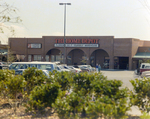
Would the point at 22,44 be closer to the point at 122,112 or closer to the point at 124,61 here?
the point at 124,61

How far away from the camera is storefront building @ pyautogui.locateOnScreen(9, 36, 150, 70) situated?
176ft

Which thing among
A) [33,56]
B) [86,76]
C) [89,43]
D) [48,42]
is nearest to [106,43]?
[89,43]

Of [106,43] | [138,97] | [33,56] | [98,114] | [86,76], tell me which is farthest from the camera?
[33,56]

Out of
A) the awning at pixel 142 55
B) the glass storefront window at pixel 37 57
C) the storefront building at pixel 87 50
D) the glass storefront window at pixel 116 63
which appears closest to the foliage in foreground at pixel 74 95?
the storefront building at pixel 87 50

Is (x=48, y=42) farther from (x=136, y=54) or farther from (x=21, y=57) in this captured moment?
(x=136, y=54)

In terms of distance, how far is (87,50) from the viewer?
55500 mm

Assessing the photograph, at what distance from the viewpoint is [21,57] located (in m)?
55.3

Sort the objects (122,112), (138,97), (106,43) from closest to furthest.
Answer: (122,112) < (138,97) < (106,43)

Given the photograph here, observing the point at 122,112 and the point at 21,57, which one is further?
the point at 21,57

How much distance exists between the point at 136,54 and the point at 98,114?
Result: 52.3 metres

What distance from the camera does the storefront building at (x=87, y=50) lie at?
176 ft

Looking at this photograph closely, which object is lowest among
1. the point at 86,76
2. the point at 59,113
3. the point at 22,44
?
the point at 59,113

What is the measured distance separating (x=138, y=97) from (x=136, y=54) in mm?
49127

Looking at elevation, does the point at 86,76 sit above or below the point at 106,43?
below
